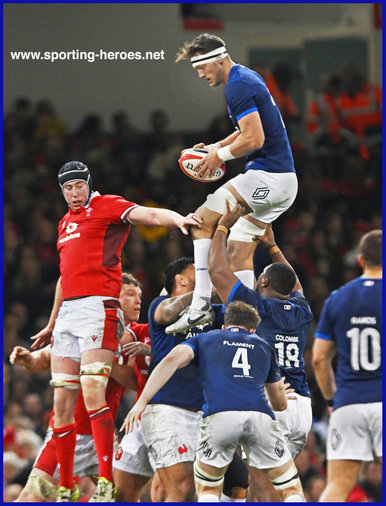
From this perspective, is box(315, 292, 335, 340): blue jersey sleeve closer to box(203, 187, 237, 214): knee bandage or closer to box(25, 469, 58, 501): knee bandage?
box(203, 187, 237, 214): knee bandage

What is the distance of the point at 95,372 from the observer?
6.71m

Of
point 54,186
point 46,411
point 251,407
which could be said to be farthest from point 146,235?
point 251,407

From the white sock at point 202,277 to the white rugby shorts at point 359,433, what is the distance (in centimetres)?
129

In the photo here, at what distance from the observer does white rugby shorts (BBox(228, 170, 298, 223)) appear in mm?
6898

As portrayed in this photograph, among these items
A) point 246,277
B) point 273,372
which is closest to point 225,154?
point 246,277

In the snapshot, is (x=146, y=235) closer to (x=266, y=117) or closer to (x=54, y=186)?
(x=54, y=186)

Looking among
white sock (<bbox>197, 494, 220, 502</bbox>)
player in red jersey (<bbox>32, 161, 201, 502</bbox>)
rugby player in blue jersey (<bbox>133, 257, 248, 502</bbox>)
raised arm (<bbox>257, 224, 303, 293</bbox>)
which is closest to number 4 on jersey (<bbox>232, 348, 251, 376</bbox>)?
rugby player in blue jersey (<bbox>133, 257, 248, 502</bbox>)

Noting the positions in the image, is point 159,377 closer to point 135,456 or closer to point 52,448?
point 135,456

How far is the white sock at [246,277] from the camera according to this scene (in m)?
7.29

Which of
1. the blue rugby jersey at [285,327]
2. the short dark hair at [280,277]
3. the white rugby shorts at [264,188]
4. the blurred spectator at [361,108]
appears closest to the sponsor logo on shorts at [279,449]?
the blue rugby jersey at [285,327]

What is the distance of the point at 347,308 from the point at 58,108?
1088cm

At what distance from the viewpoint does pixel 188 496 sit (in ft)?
22.7

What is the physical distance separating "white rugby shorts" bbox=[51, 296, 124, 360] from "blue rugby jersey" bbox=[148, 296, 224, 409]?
0.36m

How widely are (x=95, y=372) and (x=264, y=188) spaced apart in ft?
A: 5.87
